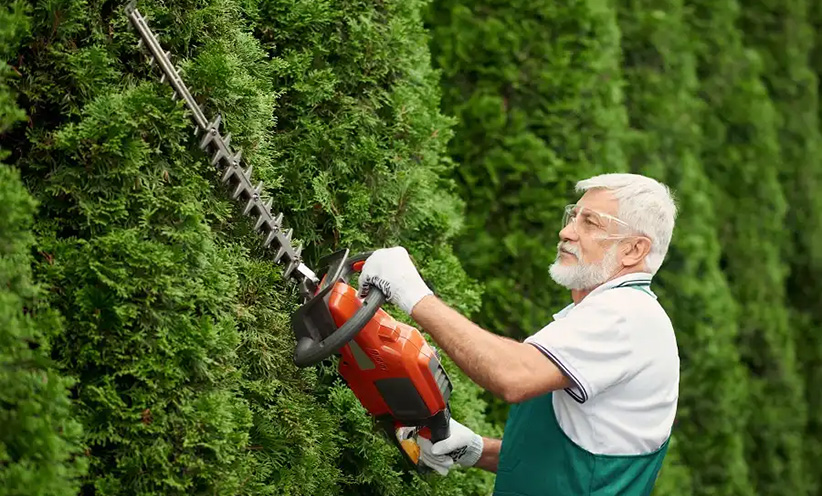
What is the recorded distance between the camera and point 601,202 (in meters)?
3.08

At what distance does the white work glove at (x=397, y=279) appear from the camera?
2.80 meters

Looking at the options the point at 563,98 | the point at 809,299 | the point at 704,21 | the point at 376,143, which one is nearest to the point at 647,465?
the point at 376,143

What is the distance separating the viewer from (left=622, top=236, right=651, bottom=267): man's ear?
3.06 meters

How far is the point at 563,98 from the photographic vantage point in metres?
5.23

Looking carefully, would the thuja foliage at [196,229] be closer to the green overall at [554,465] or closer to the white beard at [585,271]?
the green overall at [554,465]

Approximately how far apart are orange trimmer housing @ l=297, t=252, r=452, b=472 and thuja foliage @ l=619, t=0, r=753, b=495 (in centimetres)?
358

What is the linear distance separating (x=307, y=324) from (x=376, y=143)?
0.88 metres

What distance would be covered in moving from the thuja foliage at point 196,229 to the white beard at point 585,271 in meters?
0.66

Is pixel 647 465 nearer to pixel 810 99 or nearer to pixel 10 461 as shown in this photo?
pixel 10 461

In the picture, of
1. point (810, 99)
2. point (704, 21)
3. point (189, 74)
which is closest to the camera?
point (189, 74)

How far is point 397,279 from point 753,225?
5897 mm

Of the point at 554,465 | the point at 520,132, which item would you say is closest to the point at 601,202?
the point at 554,465

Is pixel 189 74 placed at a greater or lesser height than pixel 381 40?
greater

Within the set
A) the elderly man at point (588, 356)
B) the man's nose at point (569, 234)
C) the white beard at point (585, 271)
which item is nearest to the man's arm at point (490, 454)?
the elderly man at point (588, 356)
